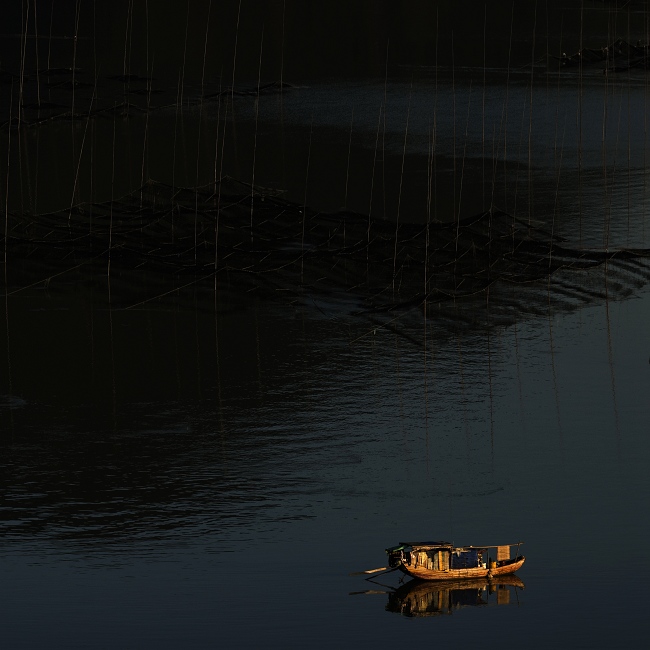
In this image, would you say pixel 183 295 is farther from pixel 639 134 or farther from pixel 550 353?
pixel 639 134

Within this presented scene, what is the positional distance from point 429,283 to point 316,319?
127 inches

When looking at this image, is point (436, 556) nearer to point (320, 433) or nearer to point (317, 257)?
A: point (320, 433)

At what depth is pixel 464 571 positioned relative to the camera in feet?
69.1

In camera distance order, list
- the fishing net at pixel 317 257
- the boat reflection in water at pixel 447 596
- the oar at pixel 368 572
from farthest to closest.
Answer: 1. the fishing net at pixel 317 257
2. the oar at pixel 368 572
3. the boat reflection in water at pixel 447 596

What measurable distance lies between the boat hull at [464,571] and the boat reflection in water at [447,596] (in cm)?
8

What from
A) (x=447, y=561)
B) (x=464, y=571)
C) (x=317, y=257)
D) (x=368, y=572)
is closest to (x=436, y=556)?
(x=447, y=561)

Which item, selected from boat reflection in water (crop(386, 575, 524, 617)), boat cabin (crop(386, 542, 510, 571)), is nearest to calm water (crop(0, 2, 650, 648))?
boat reflection in water (crop(386, 575, 524, 617))

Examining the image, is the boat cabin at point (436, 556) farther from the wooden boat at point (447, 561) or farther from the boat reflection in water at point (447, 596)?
the boat reflection in water at point (447, 596)

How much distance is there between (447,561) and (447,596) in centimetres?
44

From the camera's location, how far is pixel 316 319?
113ft

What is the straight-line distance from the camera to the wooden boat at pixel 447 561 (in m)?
20.7

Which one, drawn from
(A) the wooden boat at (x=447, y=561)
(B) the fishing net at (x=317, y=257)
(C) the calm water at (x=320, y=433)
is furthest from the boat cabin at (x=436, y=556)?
(B) the fishing net at (x=317, y=257)

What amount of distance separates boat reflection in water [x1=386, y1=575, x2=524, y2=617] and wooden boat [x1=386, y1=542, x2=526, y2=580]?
10 cm

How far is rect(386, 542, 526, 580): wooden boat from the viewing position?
2073 centimetres
